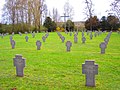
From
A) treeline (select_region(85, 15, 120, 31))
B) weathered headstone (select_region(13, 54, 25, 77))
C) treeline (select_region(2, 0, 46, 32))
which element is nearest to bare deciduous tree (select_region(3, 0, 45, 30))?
treeline (select_region(2, 0, 46, 32))

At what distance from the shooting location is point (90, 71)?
6883 mm

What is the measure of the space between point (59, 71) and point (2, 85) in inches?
104

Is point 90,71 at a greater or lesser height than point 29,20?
lesser

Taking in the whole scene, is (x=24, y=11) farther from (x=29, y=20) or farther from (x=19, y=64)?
(x=19, y=64)

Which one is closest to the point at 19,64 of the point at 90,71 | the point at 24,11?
the point at 90,71

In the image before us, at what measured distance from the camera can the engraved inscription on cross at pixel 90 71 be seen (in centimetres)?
682

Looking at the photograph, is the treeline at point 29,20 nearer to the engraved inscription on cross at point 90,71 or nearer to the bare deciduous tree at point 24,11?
the bare deciduous tree at point 24,11

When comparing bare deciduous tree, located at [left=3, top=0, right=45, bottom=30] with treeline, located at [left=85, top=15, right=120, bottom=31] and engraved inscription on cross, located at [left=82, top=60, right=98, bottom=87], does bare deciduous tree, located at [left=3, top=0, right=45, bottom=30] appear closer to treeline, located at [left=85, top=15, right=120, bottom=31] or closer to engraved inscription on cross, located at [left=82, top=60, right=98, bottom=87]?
treeline, located at [left=85, top=15, right=120, bottom=31]

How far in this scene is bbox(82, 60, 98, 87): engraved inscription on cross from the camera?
6822 millimetres

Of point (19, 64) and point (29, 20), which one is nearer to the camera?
point (19, 64)

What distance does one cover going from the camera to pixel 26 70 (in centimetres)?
921

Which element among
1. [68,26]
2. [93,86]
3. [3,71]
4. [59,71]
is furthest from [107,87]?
[68,26]

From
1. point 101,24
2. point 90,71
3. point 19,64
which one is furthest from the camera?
point 101,24

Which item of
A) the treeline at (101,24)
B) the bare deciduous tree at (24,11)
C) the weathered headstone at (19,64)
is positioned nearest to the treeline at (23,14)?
the bare deciduous tree at (24,11)
